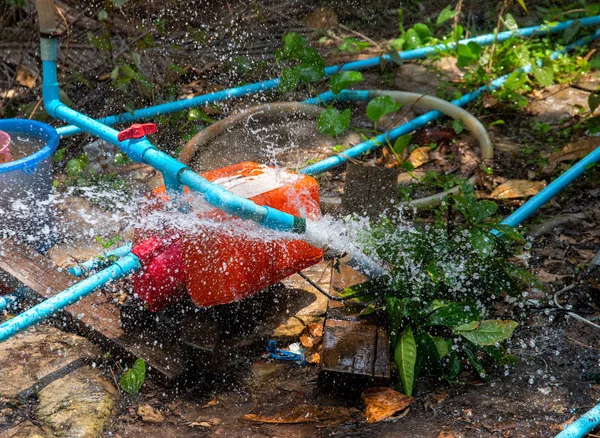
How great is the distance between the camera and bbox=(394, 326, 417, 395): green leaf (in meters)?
2.38

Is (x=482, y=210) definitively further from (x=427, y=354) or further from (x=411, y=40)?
(x=411, y=40)

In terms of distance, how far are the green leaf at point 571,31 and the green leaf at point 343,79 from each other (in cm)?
177

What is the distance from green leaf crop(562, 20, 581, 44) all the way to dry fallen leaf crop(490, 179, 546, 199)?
63.6 inches

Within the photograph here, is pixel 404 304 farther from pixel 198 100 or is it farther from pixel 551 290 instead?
pixel 198 100

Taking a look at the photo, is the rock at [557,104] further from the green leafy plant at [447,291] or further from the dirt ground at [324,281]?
the green leafy plant at [447,291]

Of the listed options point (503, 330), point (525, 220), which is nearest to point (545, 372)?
point (503, 330)

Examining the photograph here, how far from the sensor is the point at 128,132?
253 centimetres

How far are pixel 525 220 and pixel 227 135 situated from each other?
178 cm

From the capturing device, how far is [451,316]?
251 centimetres

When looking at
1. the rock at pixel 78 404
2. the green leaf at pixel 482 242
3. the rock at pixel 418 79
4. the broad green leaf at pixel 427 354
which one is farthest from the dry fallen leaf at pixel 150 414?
the rock at pixel 418 79

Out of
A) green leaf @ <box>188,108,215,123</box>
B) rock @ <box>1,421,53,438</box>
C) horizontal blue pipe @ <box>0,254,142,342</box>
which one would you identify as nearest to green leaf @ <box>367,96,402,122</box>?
green leaf @ <box>188,108,215,123</box>

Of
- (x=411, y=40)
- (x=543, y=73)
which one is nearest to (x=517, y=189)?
(x=543, y=73)

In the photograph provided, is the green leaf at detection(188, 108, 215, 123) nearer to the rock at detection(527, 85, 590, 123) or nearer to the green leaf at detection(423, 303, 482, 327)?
the rock at detection(527, 85, 590, 123)

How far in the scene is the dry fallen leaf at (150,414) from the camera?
7.97 ft
